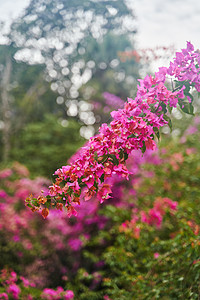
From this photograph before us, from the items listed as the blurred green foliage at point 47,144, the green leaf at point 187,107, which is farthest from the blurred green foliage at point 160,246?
the blurred green foliage at point 47,144

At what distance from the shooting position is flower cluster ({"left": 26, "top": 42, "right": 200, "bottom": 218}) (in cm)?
118

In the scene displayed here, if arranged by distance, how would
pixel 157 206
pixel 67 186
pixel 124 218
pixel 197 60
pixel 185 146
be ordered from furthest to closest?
pixel 185 146, pixel 124 218, pixel 157 206, pixel 197 60, pixel 67 186

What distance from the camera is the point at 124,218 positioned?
150 inches

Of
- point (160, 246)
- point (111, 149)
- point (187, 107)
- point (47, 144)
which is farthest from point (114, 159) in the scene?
point (47, 144)

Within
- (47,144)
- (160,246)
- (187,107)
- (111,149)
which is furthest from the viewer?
(47,144)

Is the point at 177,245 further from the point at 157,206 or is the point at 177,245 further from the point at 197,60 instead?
the point at 197,60

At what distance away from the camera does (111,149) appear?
3.91 feet

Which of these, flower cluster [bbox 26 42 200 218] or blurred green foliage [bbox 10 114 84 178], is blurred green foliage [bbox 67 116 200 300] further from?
blurred green foliage [bbox 10 114 84 178]

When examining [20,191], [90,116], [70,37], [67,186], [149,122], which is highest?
[70,37]

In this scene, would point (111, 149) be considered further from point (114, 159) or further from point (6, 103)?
point (6, 103)

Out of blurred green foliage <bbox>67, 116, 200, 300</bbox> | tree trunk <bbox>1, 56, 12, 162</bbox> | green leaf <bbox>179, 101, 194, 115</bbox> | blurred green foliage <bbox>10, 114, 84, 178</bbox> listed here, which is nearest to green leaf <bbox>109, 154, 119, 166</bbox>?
green leaf <bbox>179, 101, 194, 115</bbox>

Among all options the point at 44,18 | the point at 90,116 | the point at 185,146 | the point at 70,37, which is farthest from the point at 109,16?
the point at 185,146

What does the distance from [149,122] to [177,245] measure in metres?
1.36

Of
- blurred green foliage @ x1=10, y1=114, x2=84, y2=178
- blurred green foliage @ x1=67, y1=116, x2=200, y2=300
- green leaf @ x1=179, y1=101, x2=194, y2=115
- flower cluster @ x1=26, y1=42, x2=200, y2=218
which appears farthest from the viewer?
blurred green foliage @ x1=10, y1=114, x2=84, y2=178
